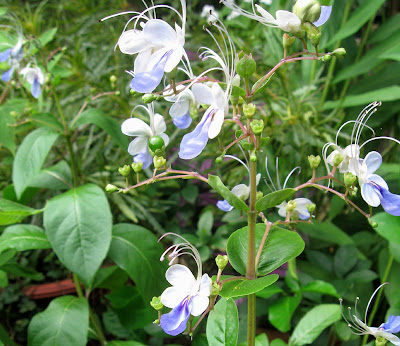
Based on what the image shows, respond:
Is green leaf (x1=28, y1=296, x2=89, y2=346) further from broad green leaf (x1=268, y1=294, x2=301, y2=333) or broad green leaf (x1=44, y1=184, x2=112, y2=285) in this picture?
broad green leaf (x1=268, y1=294, x2=301, y2=333)

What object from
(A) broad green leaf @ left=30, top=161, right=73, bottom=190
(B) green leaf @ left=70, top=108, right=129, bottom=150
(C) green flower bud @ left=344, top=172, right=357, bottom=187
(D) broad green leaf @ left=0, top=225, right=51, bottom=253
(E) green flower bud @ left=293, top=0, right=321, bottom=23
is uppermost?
(E) green flower bud @ left=293, top=0, right=321, bottom=23

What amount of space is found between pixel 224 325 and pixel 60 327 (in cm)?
36

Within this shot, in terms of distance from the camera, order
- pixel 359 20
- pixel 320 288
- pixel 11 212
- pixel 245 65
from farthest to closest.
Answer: pixel 359 20 < pixel 320 288 < pixel 11 212 < pixel 245 65

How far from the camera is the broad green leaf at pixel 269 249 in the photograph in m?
0.48

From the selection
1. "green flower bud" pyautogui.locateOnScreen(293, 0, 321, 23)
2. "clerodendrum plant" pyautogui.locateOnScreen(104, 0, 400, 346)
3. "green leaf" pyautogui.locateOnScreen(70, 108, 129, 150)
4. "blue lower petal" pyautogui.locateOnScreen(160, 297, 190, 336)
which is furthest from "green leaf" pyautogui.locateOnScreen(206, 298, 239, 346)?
"green leaf" pyautogui.locateOnScreen(70, 108, 129, 150)

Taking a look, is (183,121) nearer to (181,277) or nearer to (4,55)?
(181,277)

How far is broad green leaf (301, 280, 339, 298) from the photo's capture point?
781mm

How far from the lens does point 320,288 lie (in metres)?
0.80

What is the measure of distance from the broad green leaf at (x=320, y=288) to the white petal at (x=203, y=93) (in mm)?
525

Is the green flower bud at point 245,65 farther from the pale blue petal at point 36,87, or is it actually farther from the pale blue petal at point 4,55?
the pale blue petal at point 4,55

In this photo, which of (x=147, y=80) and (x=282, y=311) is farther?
(x=282, y=311)

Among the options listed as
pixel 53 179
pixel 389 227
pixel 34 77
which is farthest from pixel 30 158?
pixel 389 227

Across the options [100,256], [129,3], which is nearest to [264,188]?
[100,256]

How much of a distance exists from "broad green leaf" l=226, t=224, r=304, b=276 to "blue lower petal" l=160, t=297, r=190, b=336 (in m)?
0.11
